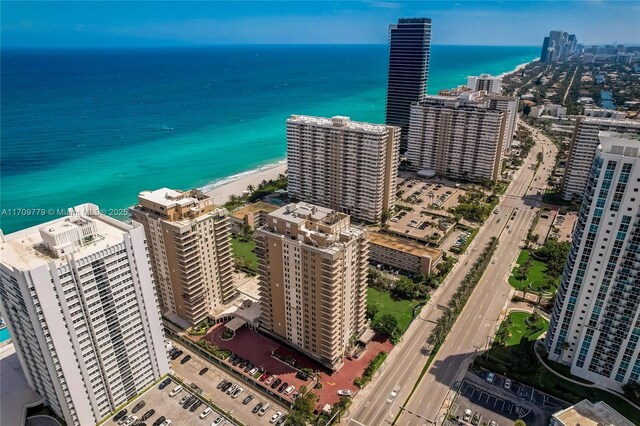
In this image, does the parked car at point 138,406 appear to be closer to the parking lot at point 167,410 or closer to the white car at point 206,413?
the parking lot at point 167,410

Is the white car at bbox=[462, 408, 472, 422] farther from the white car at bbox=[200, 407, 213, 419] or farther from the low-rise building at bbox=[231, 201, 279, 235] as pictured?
the low-rise building at bbox=[231, 201, 279, 235]

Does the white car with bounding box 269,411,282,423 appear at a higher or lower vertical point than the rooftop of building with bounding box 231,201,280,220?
lower

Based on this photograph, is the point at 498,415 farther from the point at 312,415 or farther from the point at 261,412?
the point at 261,412

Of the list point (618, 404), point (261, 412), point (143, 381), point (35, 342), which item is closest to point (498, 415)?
point (618, 404)

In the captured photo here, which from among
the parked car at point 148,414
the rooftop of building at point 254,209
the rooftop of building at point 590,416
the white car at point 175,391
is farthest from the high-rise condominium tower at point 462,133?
the parked car at point 148,414

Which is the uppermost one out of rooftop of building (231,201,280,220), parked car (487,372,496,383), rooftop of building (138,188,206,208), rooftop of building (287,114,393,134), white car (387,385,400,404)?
rooftop of building (287,114,393,134)

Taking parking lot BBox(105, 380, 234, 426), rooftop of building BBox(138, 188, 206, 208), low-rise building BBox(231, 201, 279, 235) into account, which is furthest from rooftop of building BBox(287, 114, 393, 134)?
parking lot BBox(105, 380, 234, 426)
